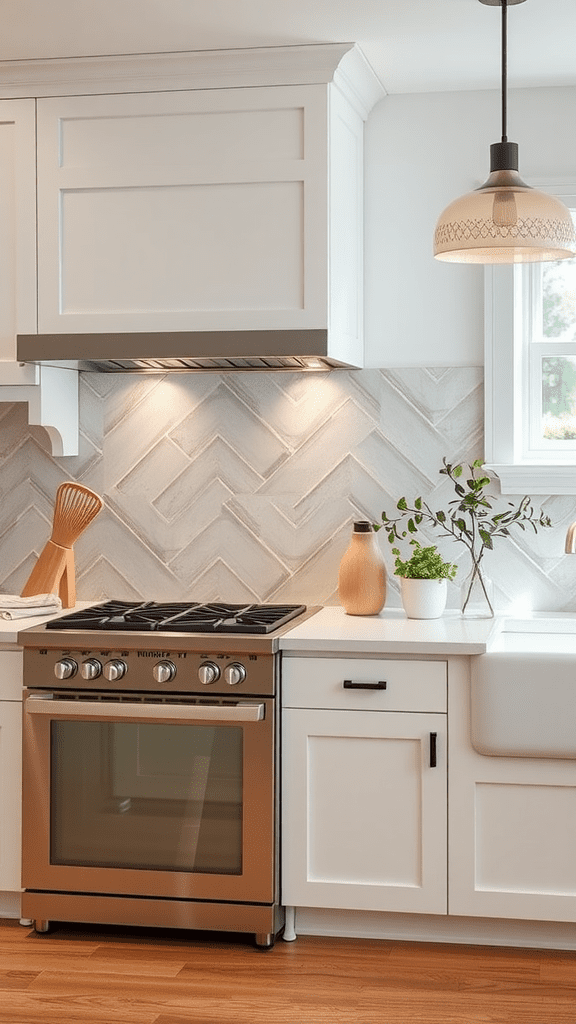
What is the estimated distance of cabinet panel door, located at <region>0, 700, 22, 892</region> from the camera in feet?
10.6

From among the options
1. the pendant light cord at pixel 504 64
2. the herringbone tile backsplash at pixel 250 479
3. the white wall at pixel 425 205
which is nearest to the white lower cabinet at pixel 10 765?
the herringbone tile backsplash at pixel 250 479

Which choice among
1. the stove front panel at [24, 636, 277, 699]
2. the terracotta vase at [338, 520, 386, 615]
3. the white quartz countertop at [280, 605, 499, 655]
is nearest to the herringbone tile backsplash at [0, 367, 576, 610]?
the terracotta vase at [338, 520, 386, 615]

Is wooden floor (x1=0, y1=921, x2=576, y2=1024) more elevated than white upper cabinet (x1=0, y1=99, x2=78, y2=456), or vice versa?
white upper cabinet (x1=0, y1=99, x2=78, y2=456)

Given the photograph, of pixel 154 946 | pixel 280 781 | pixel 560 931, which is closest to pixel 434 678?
pixel 280 781

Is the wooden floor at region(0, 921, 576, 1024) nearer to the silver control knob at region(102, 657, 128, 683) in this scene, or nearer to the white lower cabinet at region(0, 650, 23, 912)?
the white lower cabinet at region(0, 650, 23, 912)

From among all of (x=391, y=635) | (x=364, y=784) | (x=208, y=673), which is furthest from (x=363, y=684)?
(x=208, y=673)

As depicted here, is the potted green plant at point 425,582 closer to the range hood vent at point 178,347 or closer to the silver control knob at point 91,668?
the range hood vent at point 178,347

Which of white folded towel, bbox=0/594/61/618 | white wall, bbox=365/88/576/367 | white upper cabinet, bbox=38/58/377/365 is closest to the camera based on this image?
white upper cabinet, bbox=38/58/377/365

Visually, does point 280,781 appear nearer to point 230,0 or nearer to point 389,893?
point 389,893

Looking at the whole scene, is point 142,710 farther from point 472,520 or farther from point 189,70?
point 189,70

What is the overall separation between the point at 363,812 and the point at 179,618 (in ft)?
2.40

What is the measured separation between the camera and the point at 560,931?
3.08 meters

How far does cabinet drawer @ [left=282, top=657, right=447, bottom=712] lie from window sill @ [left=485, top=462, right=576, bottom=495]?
0.80m

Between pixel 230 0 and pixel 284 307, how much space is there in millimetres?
800
